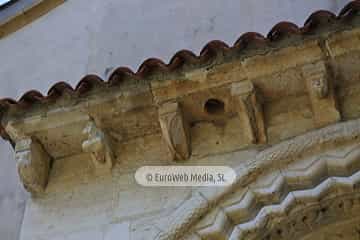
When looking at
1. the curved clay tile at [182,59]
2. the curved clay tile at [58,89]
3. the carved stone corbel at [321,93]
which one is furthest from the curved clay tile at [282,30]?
the curved clay tile at [58,89]

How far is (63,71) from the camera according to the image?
5746 mm

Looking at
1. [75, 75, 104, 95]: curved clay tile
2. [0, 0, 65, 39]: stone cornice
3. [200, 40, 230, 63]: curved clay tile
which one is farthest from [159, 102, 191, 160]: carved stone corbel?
[0, 0, 65, 39]: stone cornice

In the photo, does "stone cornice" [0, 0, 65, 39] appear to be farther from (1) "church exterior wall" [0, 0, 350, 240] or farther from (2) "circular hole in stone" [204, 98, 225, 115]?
(2) "circular hole in stone" [204, 98, 225, 115]

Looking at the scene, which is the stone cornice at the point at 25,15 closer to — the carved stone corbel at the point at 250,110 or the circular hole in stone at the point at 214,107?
the circular hole in stone at the point at 214,107

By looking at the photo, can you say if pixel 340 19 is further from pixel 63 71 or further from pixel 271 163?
pixel 63 71

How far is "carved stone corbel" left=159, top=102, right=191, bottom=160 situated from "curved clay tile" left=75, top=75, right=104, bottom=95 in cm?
39

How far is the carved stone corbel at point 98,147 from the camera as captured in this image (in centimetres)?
447

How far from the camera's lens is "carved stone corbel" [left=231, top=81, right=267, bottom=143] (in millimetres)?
4335

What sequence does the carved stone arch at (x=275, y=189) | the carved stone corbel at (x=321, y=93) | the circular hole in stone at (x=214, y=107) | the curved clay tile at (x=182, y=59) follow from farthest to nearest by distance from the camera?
the circular hole in stone at (x=214, y=107) → the curved clay tile at (x=182, y=59) → the carved stone corbel at (x=321, y=93) → the carved stone arch at (x=275, y=189)

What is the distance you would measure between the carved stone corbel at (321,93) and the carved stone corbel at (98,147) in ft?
3.68

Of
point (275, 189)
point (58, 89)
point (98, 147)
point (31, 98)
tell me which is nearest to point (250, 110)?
point (275, 189)

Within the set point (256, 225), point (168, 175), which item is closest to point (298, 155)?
point (256, 225)

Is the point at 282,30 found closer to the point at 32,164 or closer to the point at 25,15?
the point at 32,164

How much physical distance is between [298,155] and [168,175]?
0.69m
